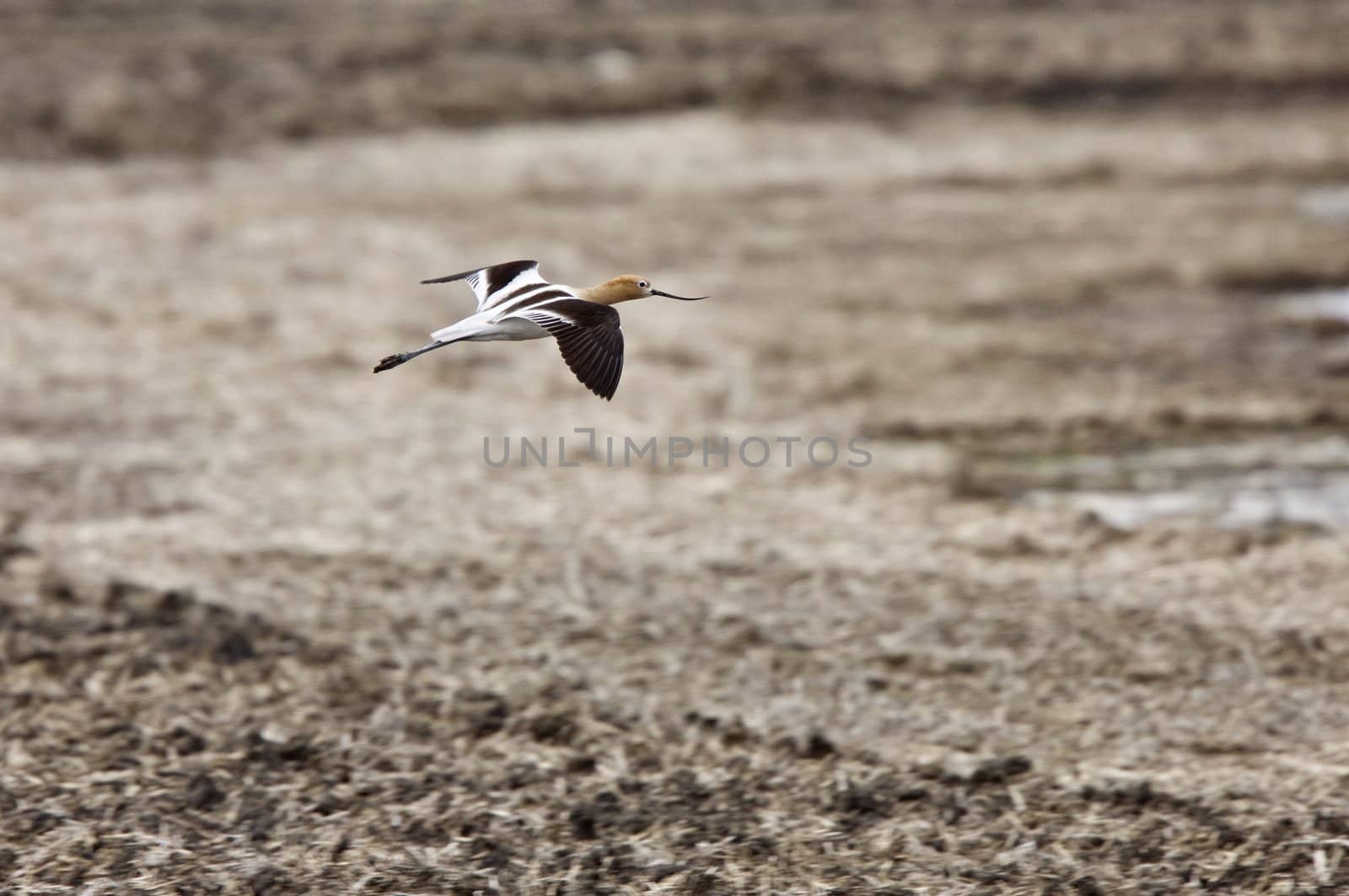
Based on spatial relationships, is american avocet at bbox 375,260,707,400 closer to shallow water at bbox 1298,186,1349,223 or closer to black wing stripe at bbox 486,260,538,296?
black wing stripe at bbox 486,260,538,296

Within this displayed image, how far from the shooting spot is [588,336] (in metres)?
2.68

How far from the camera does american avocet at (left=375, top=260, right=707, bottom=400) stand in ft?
8.58

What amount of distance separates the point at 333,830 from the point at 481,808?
0.49 meters

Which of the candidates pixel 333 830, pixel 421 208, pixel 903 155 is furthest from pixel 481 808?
pixel 903 155

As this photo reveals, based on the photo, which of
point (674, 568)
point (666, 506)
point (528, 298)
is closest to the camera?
point (528, 298)

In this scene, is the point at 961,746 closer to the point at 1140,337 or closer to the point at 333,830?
the point at 333,830

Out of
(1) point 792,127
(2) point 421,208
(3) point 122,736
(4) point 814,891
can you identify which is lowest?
(4) point 814,891

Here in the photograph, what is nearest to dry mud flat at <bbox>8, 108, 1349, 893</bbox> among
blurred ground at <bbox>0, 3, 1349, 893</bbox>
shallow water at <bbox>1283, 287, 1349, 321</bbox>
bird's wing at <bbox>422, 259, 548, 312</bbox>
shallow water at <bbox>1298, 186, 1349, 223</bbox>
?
blurred ground at <bbox>0, 3, 1349, 893</bbox>

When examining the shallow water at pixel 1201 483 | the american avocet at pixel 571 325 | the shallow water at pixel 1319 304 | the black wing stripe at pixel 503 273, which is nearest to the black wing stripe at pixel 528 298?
the american avocet at pixel 571 325

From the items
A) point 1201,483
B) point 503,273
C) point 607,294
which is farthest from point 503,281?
point 1201,483

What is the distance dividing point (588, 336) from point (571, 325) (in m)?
0.04

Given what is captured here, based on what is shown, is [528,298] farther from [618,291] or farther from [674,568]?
[674,568]

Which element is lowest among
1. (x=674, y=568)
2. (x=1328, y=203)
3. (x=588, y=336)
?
(x=674, y=568)

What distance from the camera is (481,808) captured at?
16.3 feet
